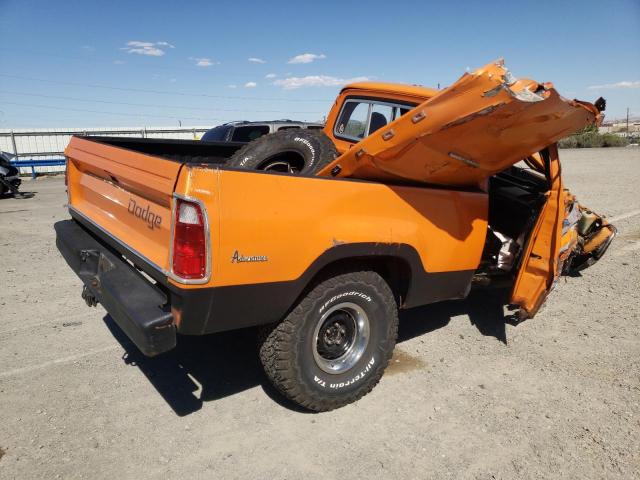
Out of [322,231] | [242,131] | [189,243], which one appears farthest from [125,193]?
[242,131]

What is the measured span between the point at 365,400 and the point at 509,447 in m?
0.94

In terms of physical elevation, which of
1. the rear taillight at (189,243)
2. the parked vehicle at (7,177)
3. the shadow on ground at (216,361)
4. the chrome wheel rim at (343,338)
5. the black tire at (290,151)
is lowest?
the parked vehicle at (7,177)

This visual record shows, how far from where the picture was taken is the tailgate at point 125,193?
2588 millimetres

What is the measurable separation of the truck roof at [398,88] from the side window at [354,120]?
158 millimetres

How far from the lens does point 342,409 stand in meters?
3.13

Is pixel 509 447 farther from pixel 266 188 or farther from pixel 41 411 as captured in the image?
pixel 41 411

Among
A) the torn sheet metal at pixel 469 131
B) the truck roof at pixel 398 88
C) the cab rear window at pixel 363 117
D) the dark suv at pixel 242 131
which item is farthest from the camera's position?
the dark suv at pixel 242 131

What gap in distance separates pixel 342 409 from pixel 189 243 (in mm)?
1577

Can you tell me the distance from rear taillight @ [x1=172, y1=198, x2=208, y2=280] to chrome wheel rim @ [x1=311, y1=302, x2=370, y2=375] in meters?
1.01

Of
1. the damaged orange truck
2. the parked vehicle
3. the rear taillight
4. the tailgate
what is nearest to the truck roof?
the damaged orange truck

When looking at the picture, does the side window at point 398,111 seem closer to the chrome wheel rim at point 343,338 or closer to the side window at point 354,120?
the side window at point 354,120

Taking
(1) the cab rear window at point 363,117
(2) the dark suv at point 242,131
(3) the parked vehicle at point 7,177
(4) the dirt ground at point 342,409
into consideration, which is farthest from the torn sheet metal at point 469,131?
(3) the parked vehicle at point 7,177

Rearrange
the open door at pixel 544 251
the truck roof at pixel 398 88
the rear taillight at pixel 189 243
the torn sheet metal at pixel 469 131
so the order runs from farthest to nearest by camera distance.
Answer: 1. the truck roof at pixel 398 88
2. the open door at pixel 544 251
3. the torn sheet metal at pixel 469 131
4. the rear taillight at pixel 189 243

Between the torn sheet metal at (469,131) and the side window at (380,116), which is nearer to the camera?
the torn sheet metal at (469,131)
